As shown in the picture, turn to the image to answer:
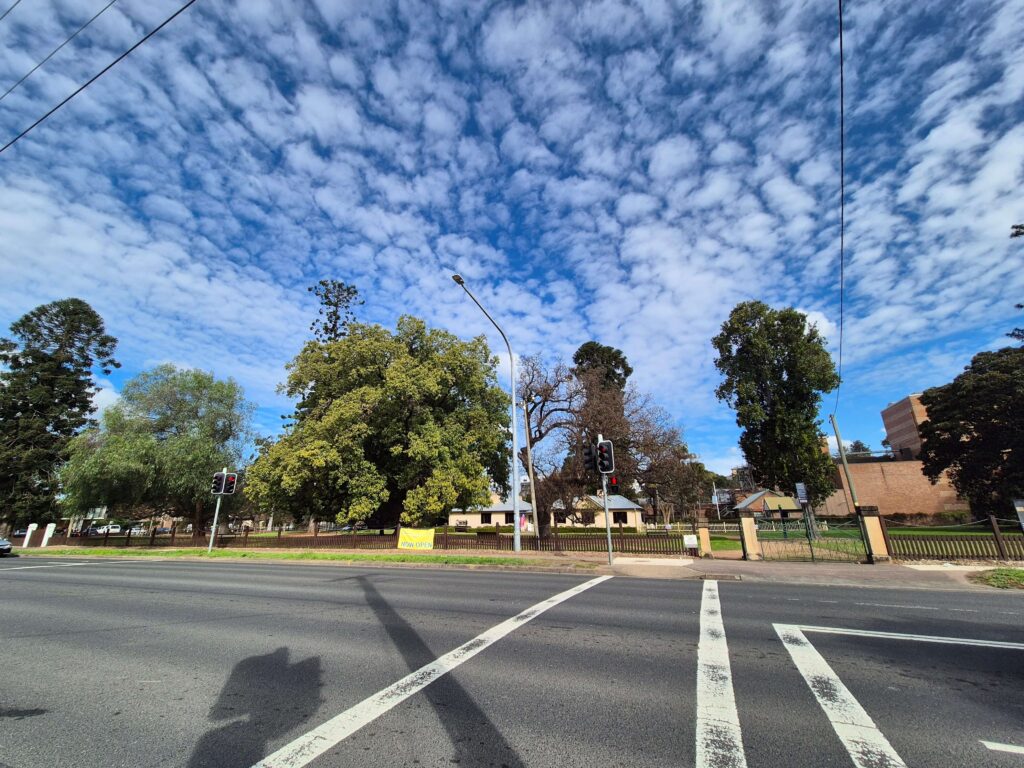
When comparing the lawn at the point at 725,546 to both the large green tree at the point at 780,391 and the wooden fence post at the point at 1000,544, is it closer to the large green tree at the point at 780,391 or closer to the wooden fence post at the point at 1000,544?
the wooden fence post at the point at 1000,544

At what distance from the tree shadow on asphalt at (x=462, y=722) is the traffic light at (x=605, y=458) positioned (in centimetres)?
1100

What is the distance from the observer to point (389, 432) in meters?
27.8

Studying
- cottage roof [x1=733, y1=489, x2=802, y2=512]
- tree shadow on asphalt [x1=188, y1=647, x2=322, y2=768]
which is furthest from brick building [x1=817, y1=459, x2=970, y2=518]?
tree shadow on asphalt [x1=188, y1=647, x2=322, y2=768]

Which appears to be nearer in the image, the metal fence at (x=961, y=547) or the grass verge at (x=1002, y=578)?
the grass verge at (x=1002, y=578)

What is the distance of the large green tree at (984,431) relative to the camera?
33875mm

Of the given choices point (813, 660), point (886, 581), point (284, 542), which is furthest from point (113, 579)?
point (886, 581)

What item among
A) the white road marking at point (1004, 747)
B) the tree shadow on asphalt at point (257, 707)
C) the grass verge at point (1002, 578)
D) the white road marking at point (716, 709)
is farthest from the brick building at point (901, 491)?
the tree shadow on asphalt at point (257, 707)

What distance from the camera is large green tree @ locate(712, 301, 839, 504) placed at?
113ft

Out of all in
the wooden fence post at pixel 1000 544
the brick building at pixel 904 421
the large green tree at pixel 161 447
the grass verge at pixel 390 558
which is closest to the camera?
the wooden fence post at pixel 1000 544

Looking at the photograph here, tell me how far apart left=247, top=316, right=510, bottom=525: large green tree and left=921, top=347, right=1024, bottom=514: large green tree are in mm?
36899

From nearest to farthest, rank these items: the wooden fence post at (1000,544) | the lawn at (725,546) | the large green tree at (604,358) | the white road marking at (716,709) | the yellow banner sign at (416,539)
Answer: the white road marking at (716,709), the wooden fence post at (1000,544), the lawn at (725,546), the yellow banner sign at (416,539), the large green tree at (604,358)

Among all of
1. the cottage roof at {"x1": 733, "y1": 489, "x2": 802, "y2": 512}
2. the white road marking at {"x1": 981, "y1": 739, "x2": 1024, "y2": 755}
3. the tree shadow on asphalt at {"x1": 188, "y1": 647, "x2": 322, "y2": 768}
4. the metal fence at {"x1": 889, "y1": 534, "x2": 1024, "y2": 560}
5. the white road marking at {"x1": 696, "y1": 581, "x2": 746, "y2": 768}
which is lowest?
the tree shadow on asphalt at {"x1": 188, "y1": 647, "x2": 322, "y2": 768}

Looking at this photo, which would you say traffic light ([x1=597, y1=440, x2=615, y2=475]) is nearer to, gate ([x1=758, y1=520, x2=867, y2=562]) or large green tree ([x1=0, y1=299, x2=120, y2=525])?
gate ([x1=758, y1=520, x2=867, y2=562])

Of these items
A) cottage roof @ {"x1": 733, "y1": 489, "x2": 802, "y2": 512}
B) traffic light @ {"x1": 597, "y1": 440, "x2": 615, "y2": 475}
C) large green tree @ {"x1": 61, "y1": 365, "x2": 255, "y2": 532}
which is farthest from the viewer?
cottage roof @ {"x1": 733, "y1": 489, "x2": 802, "y2": 512}
